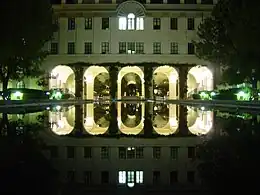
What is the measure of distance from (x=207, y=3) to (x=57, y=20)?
21.1m

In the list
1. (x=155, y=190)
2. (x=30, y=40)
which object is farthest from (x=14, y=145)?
(x=30, y=40)

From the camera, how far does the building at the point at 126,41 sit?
6469cm

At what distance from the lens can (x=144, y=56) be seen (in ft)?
213

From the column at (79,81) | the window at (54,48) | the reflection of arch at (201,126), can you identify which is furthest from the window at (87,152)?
the window at (54,48)

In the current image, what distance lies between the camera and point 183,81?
64375 mm

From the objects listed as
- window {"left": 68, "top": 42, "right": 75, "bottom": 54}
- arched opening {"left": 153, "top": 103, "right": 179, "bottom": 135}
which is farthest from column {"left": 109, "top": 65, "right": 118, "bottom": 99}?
arched opening {"left": 153, "top": 103, "right": 179, "bottom": 135}

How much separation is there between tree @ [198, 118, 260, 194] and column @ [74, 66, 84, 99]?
49.4 m

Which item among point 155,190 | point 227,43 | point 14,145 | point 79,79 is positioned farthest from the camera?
point 79,79

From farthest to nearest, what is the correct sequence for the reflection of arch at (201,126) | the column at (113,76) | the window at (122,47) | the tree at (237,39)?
the window at (122,47)
the column at (113,76)
the tree at (237,39)
the reflection of arch at (201,126)

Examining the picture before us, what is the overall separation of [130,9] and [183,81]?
39.9ft

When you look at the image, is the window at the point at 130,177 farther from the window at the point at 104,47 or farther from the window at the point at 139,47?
the window at the point at 104,47

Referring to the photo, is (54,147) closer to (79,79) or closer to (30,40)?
(30,40)

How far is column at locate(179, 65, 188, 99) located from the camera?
211 ft

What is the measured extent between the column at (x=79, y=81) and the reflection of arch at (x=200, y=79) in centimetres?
1524
